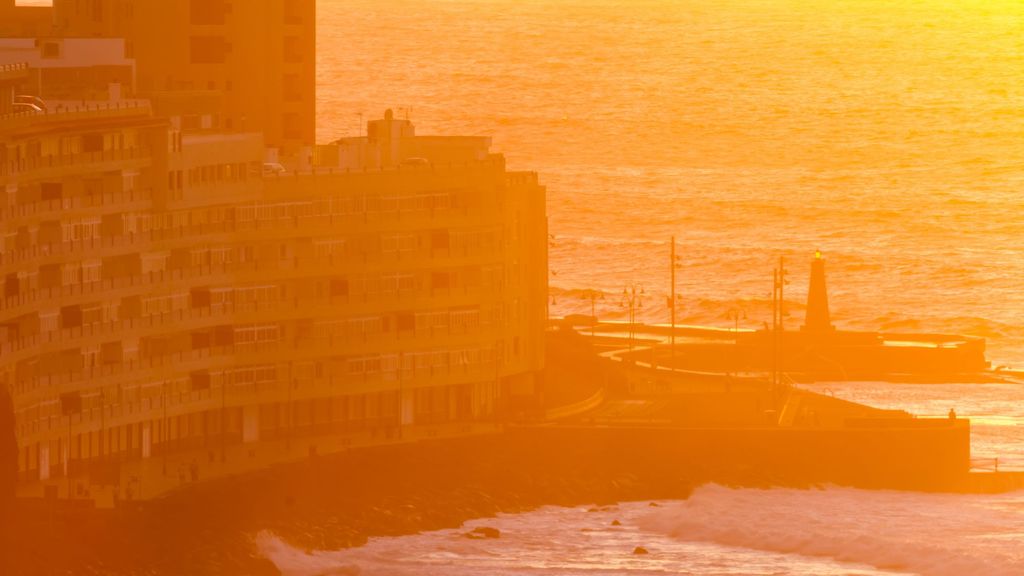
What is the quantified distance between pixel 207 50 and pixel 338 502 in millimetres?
30150

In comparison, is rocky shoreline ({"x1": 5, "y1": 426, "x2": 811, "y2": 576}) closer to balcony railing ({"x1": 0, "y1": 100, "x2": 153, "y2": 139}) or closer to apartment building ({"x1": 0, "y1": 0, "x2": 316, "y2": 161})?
balcony railing ({"x1": 0, "y1": 100, "x2": 153, "y2": 139})

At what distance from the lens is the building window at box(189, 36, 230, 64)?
122 meters

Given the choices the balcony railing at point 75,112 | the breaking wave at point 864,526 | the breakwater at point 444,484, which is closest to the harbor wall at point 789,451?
the breakwater at point 444,484

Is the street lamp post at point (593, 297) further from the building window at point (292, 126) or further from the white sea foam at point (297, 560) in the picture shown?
the white sea foam at point (297, 560)

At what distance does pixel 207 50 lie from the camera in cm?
12206

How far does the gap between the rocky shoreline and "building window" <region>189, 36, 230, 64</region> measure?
23783mm

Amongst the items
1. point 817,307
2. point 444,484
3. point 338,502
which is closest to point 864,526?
point 444,484

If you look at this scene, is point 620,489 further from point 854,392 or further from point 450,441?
point 854,392

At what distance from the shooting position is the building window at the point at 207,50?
122 meters

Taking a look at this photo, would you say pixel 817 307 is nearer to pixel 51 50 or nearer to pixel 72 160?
pixel 51 50

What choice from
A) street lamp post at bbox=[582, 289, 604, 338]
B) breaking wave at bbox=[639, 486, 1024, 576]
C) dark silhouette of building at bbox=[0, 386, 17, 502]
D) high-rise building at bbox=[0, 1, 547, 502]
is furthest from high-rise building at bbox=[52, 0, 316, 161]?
street lamp post at bbox=[582, 289, 604, 338]

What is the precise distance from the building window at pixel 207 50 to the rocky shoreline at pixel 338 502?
23783 millimetres

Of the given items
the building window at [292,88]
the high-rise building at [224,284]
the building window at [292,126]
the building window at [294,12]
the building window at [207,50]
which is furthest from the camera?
the building window at [294,12]

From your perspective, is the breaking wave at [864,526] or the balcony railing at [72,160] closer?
the balcony railing at [72,160]
